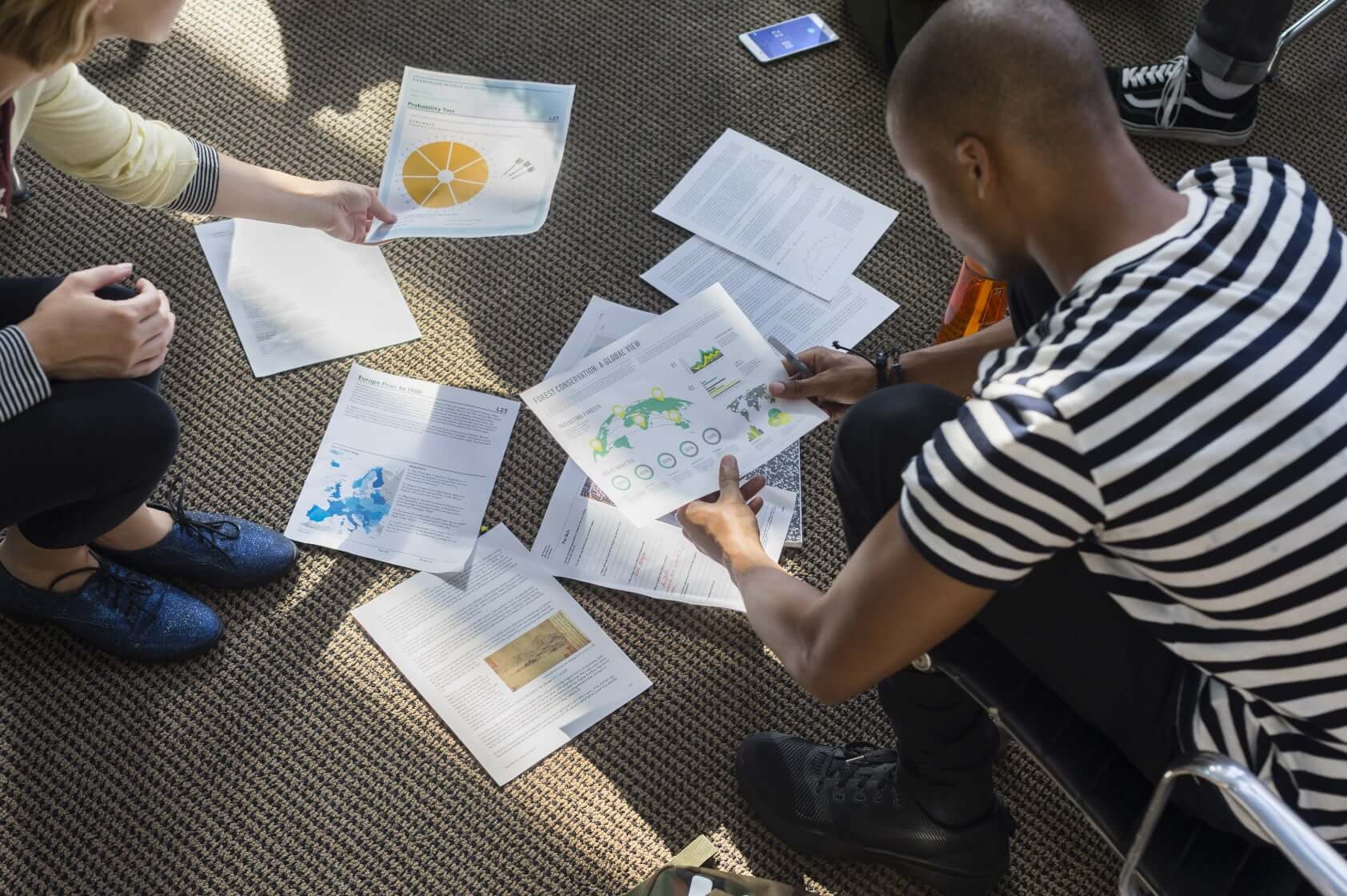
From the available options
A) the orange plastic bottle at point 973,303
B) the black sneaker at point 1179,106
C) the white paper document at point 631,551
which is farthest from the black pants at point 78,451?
the black sneaker at point 1179,106

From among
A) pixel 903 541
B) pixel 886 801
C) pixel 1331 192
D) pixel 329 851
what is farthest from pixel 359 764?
pixel 1331 192

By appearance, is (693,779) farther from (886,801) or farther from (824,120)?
(824,120)

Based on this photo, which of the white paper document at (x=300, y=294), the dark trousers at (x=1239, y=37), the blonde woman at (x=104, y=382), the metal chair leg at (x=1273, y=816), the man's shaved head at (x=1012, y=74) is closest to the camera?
the metal chair leg at (x=1273, y=816)

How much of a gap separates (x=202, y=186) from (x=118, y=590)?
0.49 m

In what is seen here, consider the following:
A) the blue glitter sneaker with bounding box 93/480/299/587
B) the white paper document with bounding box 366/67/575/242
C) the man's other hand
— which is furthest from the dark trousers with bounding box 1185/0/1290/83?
the blue glitter sneaker with bounding box 93/480/299/587

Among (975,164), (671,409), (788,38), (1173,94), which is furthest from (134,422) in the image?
(1173,94)

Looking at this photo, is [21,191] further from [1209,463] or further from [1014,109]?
[1209,463]

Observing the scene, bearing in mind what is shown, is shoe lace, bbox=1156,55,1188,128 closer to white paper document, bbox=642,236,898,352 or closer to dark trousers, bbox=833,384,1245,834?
white paper document, bbox=642,236,898,352

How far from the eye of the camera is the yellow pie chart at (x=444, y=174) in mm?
1748

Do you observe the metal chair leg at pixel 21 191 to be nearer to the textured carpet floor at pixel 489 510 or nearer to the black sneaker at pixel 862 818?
the textured carpet floor at pixel 489 510

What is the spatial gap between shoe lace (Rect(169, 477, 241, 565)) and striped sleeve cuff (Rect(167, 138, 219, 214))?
361 mm

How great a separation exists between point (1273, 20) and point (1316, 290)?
1.28m

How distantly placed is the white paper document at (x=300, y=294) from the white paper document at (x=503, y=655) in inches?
15.2

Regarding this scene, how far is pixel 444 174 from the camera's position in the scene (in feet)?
5.82
